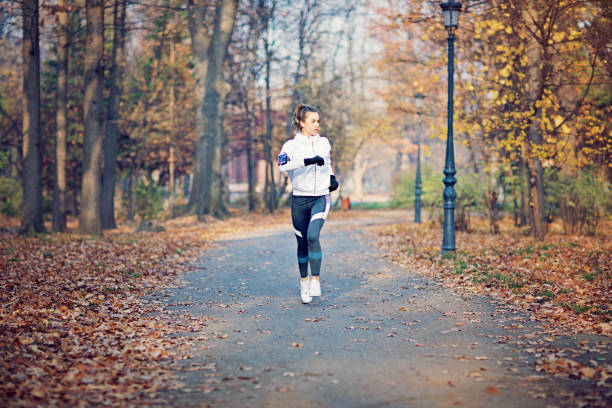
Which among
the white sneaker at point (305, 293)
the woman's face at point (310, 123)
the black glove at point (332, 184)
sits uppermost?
the woman's face at point (310, 123)

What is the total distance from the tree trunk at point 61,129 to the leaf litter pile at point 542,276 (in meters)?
9.30

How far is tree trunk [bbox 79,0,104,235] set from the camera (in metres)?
17.4

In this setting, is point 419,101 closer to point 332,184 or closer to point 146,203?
point 146,203

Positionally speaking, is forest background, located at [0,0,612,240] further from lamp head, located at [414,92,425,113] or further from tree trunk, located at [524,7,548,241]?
lamp head, located at [414,92,425,113]

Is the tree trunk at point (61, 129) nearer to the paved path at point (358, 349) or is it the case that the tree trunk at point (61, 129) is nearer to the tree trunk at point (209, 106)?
the tree trunk at point (209, 106)

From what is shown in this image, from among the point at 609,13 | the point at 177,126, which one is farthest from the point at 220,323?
the point at 177,126

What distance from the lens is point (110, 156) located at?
2244cm

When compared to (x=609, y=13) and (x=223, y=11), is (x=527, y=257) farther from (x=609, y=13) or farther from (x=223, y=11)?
(x=223, y=11)

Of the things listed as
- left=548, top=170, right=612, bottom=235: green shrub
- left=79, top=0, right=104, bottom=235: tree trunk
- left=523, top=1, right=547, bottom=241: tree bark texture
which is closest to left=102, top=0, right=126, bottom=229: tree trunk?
left=79, top=0, right=104, bottom=235: tree trunk

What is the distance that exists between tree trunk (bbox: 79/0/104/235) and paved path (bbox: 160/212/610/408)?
27.3 ft

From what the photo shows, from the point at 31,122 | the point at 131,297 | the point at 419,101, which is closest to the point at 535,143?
the point at 419,101

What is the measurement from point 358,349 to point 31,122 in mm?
13983

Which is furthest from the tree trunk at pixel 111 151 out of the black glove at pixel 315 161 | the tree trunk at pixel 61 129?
the black glove at pixel 315 161

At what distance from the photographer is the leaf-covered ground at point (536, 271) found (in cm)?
775
